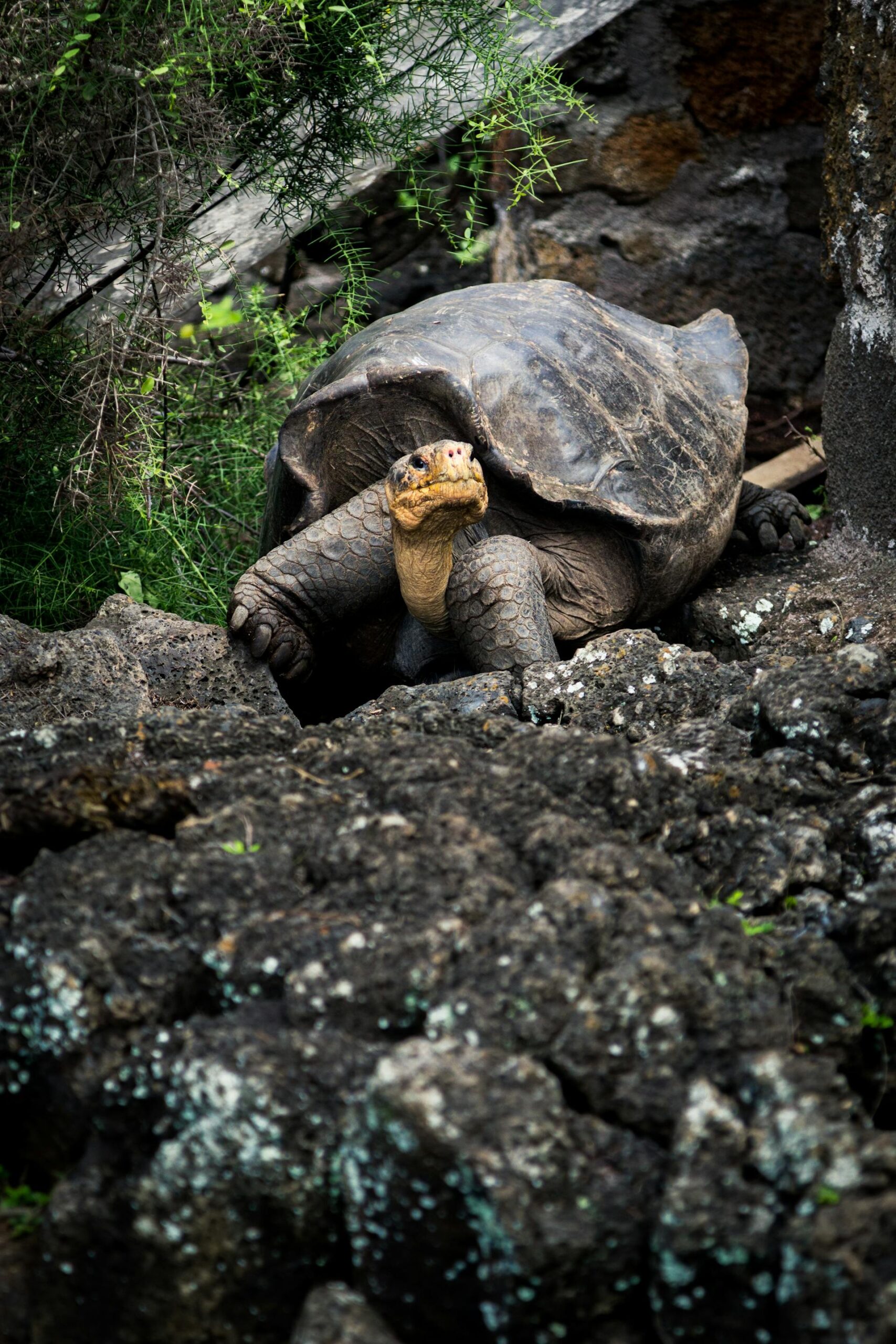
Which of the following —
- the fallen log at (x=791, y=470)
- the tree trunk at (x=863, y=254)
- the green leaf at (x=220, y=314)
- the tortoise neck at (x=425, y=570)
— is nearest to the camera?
the tortoise neck at (x=425, y=570)

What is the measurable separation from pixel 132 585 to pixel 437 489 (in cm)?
135

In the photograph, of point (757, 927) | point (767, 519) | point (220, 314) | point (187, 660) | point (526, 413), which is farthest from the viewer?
point (220, 314)

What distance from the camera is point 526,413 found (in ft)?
11.3

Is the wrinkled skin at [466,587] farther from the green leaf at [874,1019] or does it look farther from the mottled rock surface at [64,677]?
the green leaf at [874,1019]

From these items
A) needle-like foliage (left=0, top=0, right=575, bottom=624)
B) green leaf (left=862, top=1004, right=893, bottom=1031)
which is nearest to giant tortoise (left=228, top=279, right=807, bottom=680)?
needle-like foliage (left=0, top=0, right=575, bottom=624)

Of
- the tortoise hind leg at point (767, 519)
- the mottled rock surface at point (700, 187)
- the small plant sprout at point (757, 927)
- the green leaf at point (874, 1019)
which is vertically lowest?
the tortoise hind leg at point (767, 519)

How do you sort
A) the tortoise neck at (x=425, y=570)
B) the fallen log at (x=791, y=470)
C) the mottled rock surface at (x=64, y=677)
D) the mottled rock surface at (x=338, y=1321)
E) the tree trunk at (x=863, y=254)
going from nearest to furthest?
the mottled rock surface at (x=338, y=1321)
the mottled rock surface at (x=64, y=677)
the tortoise neck at (x=425, y=570)
the tree trunk at (x=863, y=254)
the fallen log at (x=791, y=470)

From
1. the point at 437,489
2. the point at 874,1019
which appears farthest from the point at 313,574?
the point at 874,1019

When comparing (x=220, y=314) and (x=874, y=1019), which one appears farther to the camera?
(x=220, y=314)

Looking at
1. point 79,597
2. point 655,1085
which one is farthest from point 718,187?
point 655,1085

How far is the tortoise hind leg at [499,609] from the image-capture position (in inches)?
124

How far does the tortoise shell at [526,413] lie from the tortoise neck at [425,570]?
0.33 meters

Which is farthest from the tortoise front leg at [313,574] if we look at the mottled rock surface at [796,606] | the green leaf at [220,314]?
the mottled rock surface at [796,606]

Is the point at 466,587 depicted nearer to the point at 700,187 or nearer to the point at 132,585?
the point at 132,585
